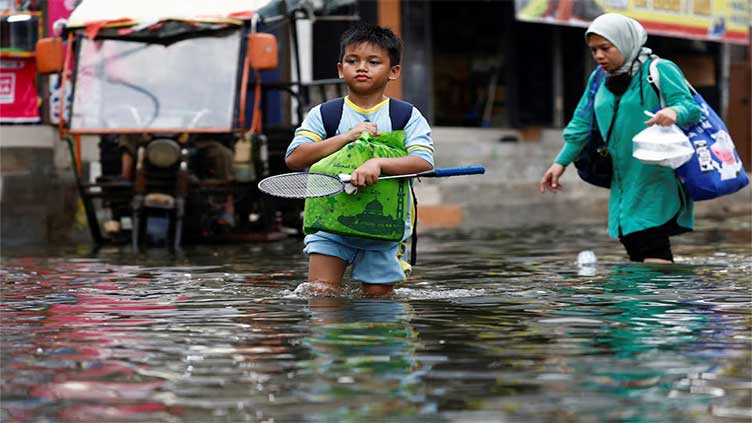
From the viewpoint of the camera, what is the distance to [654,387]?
16.8 feet

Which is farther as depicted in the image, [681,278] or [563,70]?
[563,70]

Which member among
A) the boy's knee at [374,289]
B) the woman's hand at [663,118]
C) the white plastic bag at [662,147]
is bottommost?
the boy's knee at [374,289]

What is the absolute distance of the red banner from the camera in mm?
18172

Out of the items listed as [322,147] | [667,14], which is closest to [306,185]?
[322,147]

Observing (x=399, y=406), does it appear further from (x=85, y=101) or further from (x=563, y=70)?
(x=563, y=70)

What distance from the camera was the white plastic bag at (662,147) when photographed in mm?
9469

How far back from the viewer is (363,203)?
25.3ft

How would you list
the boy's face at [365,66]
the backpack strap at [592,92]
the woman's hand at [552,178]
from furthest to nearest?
1. the backpack strap at [592,92]
2. the woman's hand at [552,178]
3. the boy's face at [365,66]

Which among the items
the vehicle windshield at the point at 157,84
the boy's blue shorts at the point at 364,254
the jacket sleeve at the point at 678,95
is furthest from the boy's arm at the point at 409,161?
the vehicle windshield at the point at 157,84

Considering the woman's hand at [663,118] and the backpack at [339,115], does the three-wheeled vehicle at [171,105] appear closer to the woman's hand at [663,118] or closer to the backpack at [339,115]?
the woman's hand at [663,118]

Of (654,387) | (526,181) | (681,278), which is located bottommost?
(526,181)

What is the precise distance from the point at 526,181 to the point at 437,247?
8.29m

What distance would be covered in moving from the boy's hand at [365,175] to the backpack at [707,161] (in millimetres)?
2861

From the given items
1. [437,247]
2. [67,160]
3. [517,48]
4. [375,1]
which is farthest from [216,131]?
[517,48]
